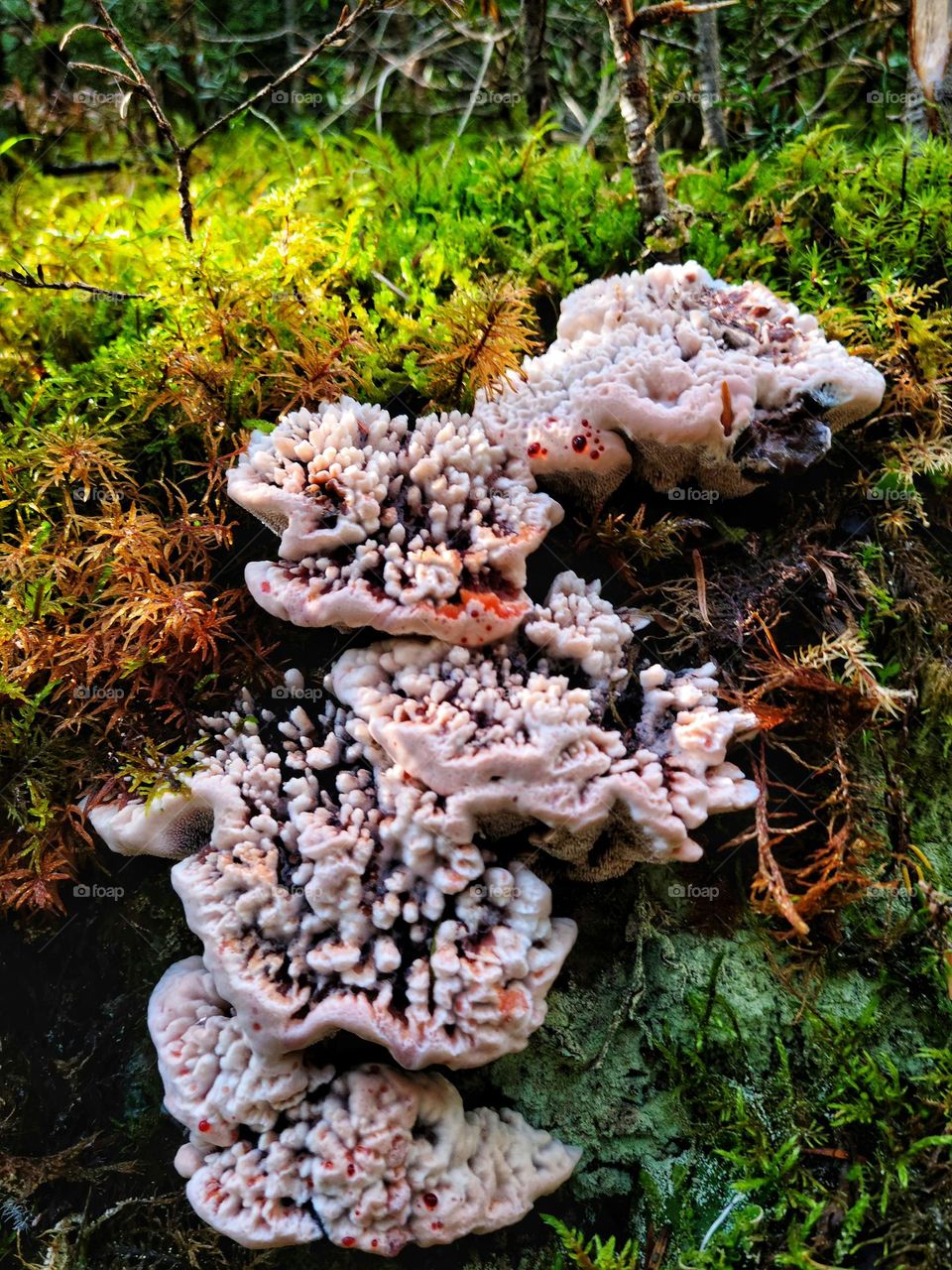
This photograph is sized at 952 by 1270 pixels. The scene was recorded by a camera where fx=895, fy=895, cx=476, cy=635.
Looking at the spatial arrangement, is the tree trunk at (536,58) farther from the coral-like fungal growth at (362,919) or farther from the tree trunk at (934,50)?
the coral-like fungal growth at (362,919)

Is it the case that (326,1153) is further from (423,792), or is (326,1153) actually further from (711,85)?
(711,85)

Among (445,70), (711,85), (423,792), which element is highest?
(445,70)

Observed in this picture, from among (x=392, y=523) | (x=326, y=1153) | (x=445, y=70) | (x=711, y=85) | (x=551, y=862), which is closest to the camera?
(x=326, y=1153)

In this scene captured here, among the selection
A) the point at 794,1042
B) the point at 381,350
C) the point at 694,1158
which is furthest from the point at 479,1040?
the point at 381,350

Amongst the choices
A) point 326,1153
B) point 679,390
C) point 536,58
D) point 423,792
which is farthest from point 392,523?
point 536,58

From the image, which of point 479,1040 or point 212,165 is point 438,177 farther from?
point 479,1040
